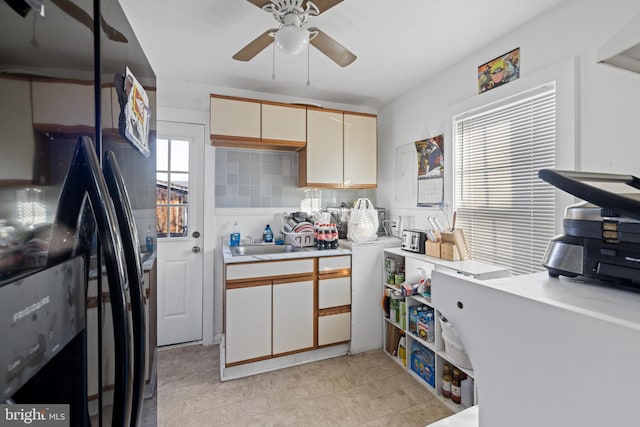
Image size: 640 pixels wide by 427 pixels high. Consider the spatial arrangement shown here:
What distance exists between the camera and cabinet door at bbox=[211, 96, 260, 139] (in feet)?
7.86

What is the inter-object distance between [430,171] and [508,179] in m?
0.69

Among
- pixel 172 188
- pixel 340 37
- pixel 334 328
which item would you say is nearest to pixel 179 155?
pixel 172 188

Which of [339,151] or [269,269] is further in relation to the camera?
[339,151]

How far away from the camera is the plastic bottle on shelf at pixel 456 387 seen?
6.12 feet

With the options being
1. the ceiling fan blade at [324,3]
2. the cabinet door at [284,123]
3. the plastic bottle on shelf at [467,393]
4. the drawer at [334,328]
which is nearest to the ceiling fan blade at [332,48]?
the ceiling fan blade at [324,3]

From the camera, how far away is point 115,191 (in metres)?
0.45

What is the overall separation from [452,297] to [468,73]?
2.04m

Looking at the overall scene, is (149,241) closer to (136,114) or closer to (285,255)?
(136,114)

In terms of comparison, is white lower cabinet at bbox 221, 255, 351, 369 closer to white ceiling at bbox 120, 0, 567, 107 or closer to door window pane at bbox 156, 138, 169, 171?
door window pane at bbox 156, 138, 169, 171

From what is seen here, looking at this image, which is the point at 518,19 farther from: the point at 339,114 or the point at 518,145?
the point at 339,114

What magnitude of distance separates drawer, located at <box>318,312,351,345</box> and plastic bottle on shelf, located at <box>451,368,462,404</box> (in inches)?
35.4

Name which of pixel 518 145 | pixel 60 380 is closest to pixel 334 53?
pixel 518 145

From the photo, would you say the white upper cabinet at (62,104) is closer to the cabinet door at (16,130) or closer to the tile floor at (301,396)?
the cabinet door at (16,130)

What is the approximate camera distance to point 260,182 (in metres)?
2.91
